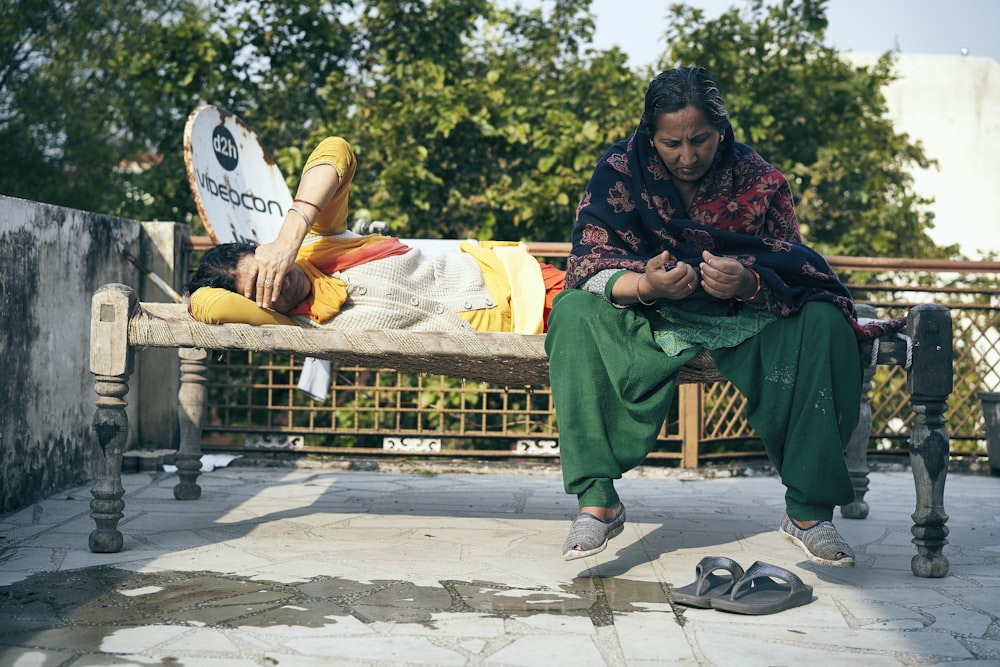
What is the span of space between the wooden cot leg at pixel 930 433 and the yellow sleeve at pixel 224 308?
7.06 feet

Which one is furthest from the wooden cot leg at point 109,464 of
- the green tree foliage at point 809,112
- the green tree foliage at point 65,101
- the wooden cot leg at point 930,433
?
the green tree foliage at point 65,101

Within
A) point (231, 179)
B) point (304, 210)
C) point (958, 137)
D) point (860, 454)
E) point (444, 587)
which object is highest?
point (958, 137)

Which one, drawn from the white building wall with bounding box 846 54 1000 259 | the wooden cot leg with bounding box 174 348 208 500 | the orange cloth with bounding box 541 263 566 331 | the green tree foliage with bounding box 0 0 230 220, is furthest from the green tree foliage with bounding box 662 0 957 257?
the green tree foliage with bounding box 0 0 230 220

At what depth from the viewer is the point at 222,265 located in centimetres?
363

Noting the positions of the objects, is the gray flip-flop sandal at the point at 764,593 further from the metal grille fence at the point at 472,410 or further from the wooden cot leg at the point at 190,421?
the metal grille fence at the point at 472,410

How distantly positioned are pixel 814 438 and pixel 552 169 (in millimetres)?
4626

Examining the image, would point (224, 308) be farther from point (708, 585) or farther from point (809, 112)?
point (809, 112)

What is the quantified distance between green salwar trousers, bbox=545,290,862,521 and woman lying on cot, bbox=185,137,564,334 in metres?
0.61

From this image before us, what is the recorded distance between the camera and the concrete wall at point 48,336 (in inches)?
171

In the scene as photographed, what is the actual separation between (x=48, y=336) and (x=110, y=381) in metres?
1.33

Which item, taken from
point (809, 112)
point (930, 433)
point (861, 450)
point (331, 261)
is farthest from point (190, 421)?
point (809, 112)

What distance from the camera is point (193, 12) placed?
22188 millimetres

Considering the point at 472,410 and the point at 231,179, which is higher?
the point at 231,179

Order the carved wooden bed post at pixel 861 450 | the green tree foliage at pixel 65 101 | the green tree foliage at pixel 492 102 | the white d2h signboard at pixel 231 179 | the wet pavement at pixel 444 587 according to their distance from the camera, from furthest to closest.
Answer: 1. the green tree foliage at pixel 65 101
2. the green tree foliage at pixel 492 102
3. the white d2h signboard at pixel 231 179
4. the carved wooden bed post at pixel 861 450
5. the wet pavement at pixel 444 587
